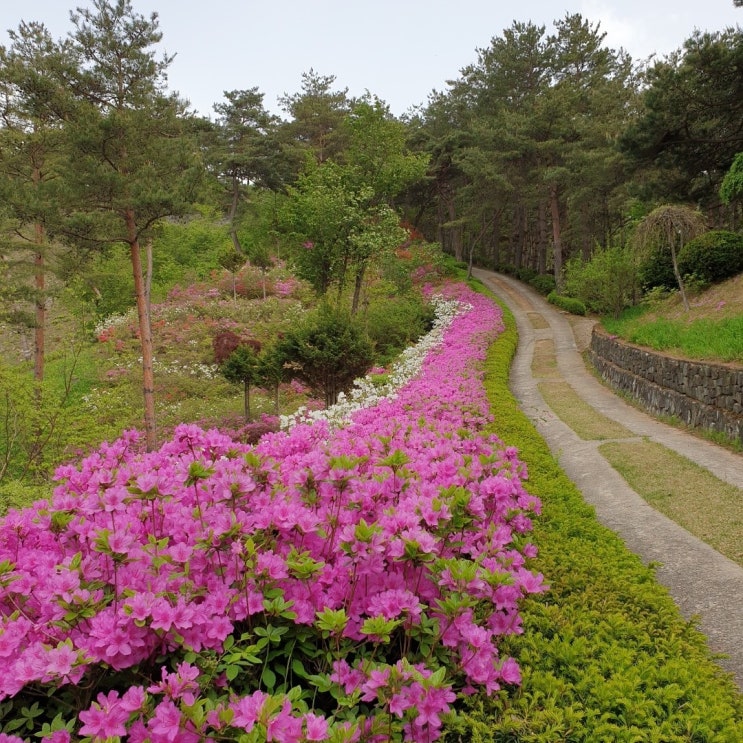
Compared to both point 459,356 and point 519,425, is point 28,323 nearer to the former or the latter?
point 459,356

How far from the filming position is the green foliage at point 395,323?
2183 centimetres

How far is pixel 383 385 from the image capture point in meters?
11.1

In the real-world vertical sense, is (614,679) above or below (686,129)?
below

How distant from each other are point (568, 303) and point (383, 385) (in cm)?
1940

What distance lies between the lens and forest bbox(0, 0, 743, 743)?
1.58 meters

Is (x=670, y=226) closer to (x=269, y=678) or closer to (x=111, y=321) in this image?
(x=269, y=678)

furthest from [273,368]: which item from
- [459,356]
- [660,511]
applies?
[660,511]

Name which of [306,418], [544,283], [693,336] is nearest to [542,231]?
[544,283]

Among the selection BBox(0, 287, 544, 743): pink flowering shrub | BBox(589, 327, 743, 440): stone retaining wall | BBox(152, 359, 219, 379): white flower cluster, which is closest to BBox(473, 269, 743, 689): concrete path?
BBox(589, 327, 743, 440): stone retaining wall

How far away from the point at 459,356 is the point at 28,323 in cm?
1295

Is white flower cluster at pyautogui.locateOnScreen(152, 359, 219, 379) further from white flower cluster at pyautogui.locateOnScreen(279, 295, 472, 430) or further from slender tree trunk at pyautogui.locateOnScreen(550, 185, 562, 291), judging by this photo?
slender tree trunk at pyautogui.locateOnScreen(550, 185, 562, 291)

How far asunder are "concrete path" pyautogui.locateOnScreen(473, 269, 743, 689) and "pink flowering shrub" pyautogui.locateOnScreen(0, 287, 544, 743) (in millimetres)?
1791

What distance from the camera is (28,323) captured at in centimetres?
1567

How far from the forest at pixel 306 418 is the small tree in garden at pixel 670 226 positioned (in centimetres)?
9
